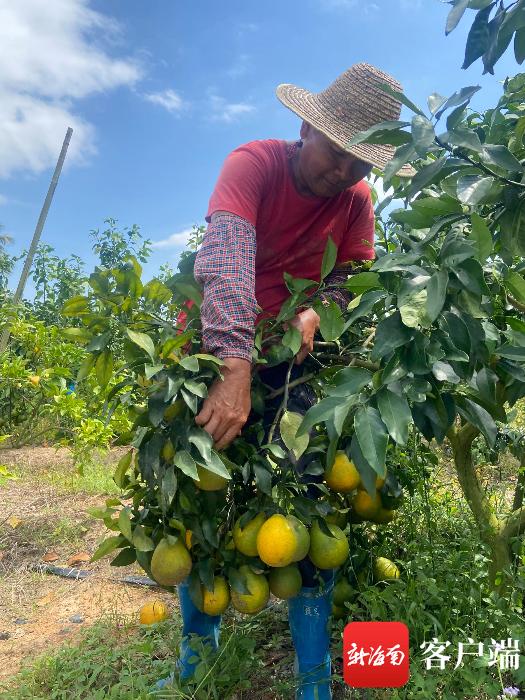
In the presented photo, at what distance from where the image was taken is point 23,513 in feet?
10.6

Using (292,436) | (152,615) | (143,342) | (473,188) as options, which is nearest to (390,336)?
(473,188)

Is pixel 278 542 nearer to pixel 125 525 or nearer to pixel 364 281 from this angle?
pixel 125 525

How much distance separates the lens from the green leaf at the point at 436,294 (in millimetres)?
797

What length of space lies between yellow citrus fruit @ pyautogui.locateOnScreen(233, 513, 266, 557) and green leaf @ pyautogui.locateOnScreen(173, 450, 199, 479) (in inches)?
9.5

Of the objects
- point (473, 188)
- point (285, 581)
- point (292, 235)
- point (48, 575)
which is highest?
point (292, 235)

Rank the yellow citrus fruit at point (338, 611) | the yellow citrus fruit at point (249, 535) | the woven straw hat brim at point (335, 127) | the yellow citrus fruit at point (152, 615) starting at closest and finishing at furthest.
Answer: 1. the yellow citrus fruit at point (249, 535)
2. the woven straw hat brim at point (335, 127)
3. the yellow citrus fruit at point (338, 611)
4. the yellow citrus fruit at point (152, 615)

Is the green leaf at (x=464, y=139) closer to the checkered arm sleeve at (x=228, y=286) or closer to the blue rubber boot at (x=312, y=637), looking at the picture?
the checkered arm sleeve at (x=228, y=286)

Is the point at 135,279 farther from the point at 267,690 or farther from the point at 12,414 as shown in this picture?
the point at 12,414

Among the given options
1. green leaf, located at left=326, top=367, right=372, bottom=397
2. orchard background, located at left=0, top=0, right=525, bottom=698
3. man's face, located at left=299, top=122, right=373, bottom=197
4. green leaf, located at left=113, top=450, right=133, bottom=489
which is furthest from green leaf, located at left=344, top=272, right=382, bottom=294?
green leaf, located at left=113, top=450, right=133, bottom=489

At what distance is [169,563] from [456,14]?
1117 millimetres

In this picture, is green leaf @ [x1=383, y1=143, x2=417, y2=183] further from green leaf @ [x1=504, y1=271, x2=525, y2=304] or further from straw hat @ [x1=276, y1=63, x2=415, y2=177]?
straw hat @ [x1=276, y1=63, x2=415, y2=177]

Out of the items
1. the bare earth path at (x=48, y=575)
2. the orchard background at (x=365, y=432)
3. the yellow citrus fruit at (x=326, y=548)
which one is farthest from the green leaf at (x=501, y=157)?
the bare earth path at (x=48, y=575)

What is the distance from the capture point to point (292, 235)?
1681 mm

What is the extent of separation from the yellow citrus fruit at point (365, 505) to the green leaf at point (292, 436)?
0.33m
